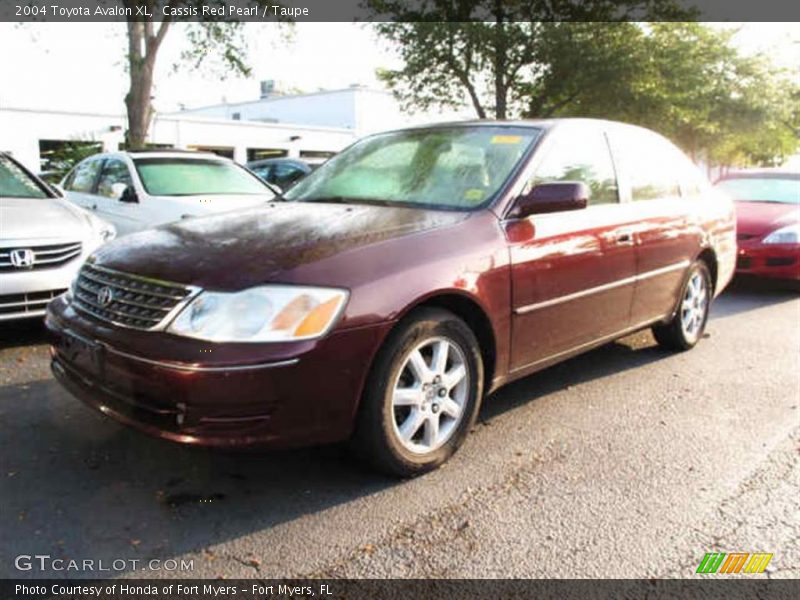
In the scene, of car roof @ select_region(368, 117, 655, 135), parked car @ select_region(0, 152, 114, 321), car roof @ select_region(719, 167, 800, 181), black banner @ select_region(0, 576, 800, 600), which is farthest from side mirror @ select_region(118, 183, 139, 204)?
car roof @ select_region(719, 167, 800, 181)

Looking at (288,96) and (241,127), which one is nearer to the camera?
(241,127)

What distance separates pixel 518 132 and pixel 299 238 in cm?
155

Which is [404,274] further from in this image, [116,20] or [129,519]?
[116,20]

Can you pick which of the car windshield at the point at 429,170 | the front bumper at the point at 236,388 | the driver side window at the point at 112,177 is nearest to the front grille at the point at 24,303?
the car windshield at the point at 429,170

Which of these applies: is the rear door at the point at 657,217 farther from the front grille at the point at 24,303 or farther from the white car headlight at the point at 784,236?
the front grille at the point at 24,303

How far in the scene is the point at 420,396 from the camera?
3.11 meters

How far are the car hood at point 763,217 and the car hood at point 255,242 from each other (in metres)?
5.87

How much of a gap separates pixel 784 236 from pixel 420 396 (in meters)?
6.37

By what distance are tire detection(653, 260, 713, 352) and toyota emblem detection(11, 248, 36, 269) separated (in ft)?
14.6

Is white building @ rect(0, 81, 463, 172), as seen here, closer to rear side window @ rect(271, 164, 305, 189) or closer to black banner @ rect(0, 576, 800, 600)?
rear side window @ rect(271, 164, 305, 189)

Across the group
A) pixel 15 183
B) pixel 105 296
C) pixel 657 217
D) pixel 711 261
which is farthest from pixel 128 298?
pixel 711 261

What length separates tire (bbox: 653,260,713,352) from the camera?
5.18m

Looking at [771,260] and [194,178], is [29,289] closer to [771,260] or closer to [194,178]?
[194,178]

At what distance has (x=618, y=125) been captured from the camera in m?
4.74
